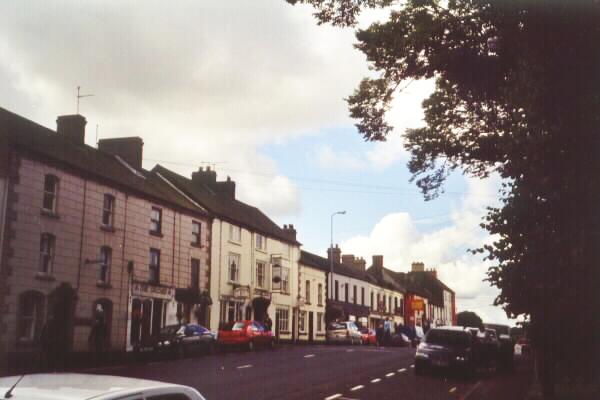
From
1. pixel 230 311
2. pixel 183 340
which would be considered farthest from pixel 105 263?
pixel 230 311

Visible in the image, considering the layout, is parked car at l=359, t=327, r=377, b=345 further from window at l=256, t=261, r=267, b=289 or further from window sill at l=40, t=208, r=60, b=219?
window sill at l=40, t=208, r=60, b=219

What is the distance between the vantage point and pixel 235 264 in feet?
144

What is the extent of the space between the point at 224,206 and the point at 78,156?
1684cm

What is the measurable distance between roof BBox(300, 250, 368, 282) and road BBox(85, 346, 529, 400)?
33.5m

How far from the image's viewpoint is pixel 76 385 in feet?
12.8

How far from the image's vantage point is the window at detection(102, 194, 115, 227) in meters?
31.0

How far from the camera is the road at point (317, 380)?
14.9m

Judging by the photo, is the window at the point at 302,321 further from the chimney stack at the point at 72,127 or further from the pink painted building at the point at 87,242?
the chimney stack at the point at 72,127

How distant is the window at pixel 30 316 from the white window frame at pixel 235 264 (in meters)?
17.6

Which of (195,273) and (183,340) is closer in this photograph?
(183,340)

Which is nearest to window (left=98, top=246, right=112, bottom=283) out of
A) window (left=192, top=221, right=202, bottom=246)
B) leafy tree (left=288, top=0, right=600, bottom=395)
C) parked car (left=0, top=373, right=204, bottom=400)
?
window (left=192, top=221, right=202, bottom=246)

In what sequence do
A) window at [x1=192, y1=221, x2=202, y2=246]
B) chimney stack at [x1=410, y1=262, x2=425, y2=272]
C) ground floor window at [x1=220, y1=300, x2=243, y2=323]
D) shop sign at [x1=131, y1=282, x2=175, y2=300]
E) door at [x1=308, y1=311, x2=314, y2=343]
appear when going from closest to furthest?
1. shop sign at [x1=131, y1=282, x2=175, y2=300]
2. window at [x1=192, y1=221, x2=202, y2=246]
3. ground floor window at [x1=220, y1=300, x2=243, y2=323]
4. door at [x1=308, y1=311, x2=314, y2=343]
5. chimney stack at [x1=410, y1=262, x2=425, y2=272]

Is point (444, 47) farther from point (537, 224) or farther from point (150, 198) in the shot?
point (150, 198)

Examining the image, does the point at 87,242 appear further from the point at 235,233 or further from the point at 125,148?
the point at 235,233
